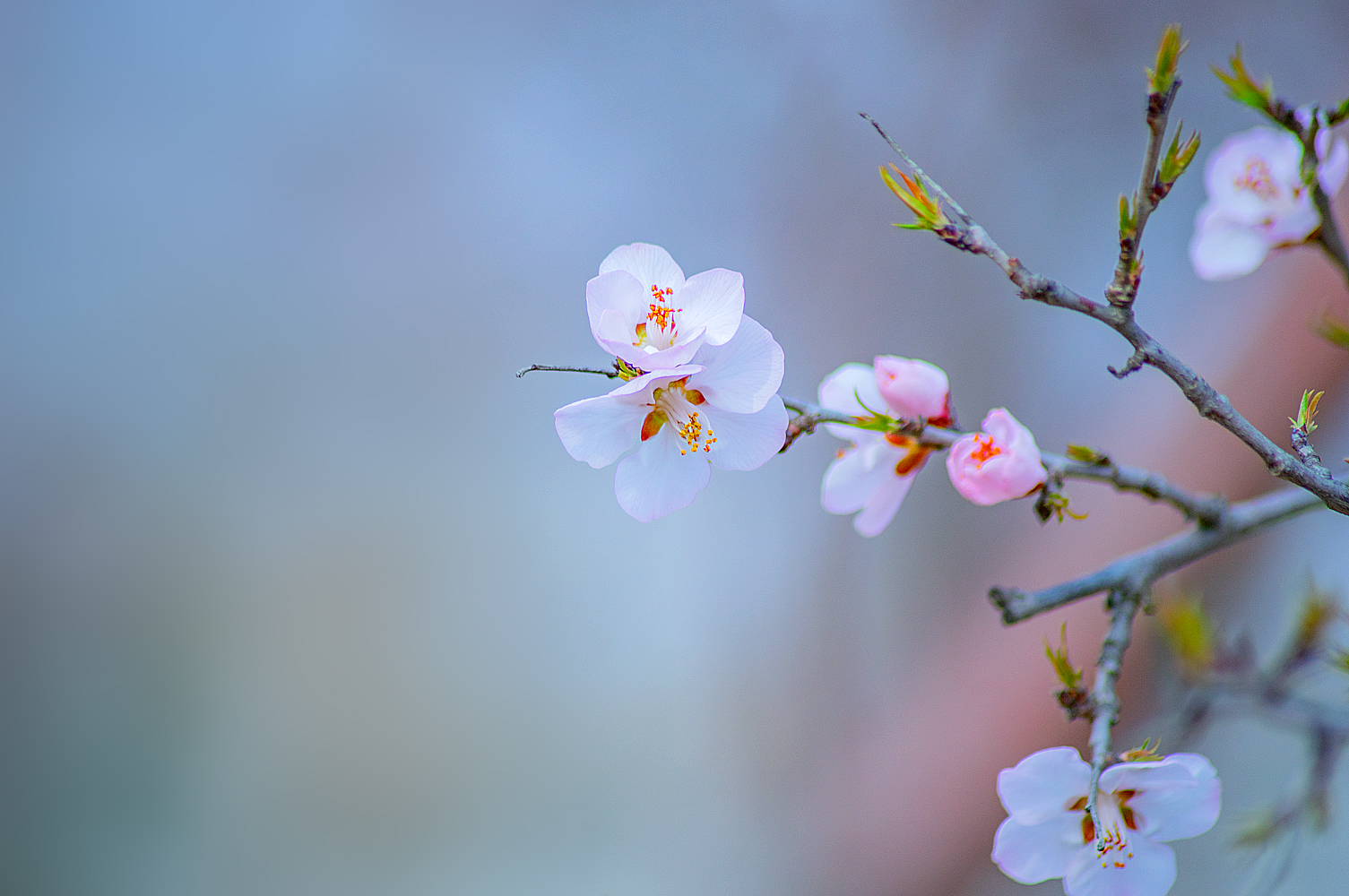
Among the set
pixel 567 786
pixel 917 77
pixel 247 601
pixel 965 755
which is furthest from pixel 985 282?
pixel 247 601

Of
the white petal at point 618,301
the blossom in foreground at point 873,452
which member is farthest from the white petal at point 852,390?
the white petal at point 618,301

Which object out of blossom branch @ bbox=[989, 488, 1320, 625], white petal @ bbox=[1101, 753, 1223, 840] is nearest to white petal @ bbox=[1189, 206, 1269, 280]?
blossom branch @ bbox=[989, 488, 1320, 625]

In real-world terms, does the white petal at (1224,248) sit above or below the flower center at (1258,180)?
below

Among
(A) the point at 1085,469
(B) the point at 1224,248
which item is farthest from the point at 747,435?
(B) the point at 1224,248

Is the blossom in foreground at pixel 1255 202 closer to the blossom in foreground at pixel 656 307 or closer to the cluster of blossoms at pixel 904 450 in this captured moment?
the cluster of blossoms at pixel 904 450

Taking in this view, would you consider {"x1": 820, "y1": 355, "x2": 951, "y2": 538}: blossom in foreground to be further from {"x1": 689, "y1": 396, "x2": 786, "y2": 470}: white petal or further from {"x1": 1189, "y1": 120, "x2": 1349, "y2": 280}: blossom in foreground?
{"x1": 1189, "y1": 120, "x2": 1349, "y2": 280}: blossom in foreground

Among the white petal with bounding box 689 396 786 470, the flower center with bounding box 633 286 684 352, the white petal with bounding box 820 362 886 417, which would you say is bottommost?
the white petal with bounding box 689 396 786 470
